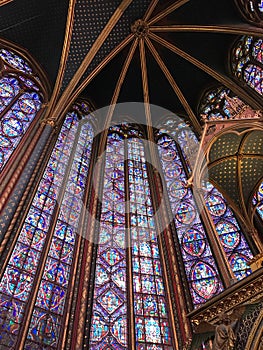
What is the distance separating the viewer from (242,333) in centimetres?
425

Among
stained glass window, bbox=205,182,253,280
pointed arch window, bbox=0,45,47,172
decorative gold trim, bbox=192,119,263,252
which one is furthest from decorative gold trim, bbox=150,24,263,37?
decorative gold trim, bbox=192,119,263,252

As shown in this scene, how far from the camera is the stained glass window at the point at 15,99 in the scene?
30.2ft

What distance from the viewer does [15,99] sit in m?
10.2

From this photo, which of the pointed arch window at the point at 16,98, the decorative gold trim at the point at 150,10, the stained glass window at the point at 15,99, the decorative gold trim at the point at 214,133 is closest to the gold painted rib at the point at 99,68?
the decorative gold trim at the point at 150,10

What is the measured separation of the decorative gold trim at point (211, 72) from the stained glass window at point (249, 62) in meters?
0.28

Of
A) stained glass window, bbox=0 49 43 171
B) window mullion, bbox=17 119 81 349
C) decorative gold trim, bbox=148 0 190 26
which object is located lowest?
window mullion, bbox=17 119 81 349

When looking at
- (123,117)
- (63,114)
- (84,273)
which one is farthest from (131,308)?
(123,117)

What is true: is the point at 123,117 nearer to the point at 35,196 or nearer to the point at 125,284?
the point at 35,196

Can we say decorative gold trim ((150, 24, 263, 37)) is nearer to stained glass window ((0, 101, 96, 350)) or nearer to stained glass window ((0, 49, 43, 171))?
stained glass window ((0, 49, 43, 171))

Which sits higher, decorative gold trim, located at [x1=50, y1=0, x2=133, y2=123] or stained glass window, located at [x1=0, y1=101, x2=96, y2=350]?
decorative gold trim, located at [x1=50, y1=0, x2=133, y2=123]

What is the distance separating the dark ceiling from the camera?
427 inches

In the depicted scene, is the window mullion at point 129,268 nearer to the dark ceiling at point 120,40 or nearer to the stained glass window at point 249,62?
the dark ceiling at point 120,40

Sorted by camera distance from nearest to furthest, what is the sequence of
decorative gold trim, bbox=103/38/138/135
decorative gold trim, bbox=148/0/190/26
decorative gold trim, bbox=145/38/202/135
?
decorative gold trim, bbox=148/0/190/26 < decorative gold trim, bbox=145/38/202/135 < decorative gold trim, bbox=103/38/138/135

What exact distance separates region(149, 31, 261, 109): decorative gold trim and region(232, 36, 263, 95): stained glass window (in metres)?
0.28
